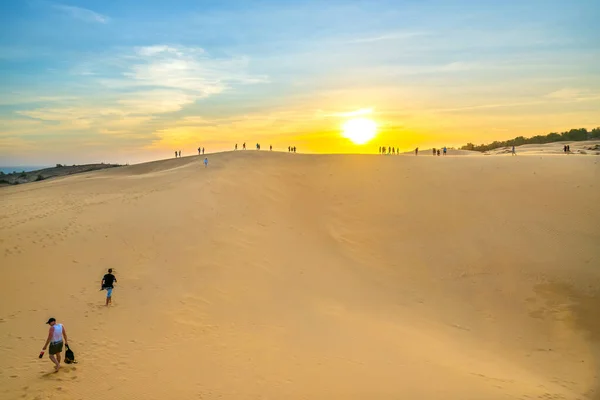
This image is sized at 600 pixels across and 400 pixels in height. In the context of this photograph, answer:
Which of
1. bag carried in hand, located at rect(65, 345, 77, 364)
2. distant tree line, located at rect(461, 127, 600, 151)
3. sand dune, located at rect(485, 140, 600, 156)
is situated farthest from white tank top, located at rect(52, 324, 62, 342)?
distant tree line, located at rect(461, 127, 600, 151)

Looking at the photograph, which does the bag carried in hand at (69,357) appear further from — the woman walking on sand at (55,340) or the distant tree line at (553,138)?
the distant tree line at (553,138)

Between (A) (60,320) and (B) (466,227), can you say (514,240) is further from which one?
(A) (60,320)

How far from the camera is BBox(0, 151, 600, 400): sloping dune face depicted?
29.0 ft

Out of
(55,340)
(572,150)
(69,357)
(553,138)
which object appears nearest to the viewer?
(55,340)

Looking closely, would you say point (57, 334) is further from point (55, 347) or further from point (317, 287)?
point (317, 287)

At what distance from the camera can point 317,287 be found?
14.8 metres

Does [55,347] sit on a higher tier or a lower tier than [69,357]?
higher

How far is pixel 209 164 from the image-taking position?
34.7 meters

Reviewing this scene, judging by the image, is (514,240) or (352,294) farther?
(514,240)

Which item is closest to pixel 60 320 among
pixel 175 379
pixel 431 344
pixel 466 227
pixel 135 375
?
pixel 135 375

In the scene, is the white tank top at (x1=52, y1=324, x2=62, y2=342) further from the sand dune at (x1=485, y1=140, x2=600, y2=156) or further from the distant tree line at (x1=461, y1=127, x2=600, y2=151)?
the distant tree line at (x1=461, y1=127, x2=600, y2=151)

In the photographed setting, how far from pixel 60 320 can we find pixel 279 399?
7.30 m

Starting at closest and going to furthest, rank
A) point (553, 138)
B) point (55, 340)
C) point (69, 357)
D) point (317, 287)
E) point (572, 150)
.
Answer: point (55, 340) < point (69, 357) < point (317, 287) < point (572, 150) < point (553, 138)

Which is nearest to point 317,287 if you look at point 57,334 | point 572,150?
point 57,334
